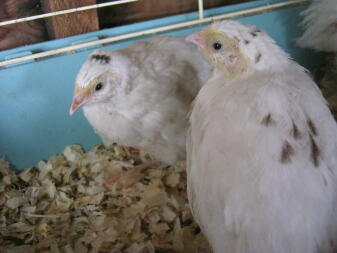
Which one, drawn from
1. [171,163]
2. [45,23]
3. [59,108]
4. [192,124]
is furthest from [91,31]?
[192,124]

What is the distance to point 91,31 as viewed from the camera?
2.32m

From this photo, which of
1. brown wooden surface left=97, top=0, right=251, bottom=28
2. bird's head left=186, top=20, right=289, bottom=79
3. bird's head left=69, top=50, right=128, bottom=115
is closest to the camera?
bird's head left=186, top=20, right=289, bottom=79

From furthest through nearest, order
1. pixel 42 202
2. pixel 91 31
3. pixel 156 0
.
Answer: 1. pixel 156 0
2. pixel 91 31
3. pixel 42 202

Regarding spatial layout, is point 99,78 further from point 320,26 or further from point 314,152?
point 320,26

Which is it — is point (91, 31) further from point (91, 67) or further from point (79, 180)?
point (79, 180)

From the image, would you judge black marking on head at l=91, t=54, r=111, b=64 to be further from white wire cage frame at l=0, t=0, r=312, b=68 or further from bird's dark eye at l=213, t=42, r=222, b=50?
bird's dark eye at l=213, t=42, r=222, b=50

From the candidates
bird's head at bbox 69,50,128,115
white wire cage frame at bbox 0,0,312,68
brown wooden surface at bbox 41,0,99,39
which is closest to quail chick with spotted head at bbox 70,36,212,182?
bird's head at bbox 69,50,128,115

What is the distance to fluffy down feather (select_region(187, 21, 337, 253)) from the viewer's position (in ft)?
4.12

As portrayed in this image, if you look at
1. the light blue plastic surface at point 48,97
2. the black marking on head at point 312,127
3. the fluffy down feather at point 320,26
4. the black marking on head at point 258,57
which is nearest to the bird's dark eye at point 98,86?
the light blue plastic surface at point 48,97

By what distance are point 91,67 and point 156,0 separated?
3.12 ft

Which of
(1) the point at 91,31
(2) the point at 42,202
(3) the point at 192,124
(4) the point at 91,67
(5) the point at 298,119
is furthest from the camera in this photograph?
(1) the point at 91,31

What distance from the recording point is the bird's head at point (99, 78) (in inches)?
70.9

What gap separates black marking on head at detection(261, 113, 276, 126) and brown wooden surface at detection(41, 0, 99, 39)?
4.25 ft

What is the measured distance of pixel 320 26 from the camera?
2352mm
